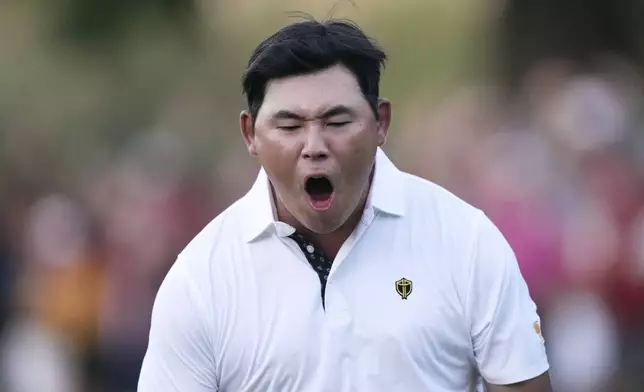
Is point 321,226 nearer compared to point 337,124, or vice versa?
point 337,124

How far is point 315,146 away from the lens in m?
3.21

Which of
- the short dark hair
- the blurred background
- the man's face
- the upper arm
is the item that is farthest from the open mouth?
the blurred background

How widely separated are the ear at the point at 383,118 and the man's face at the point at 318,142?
0.03 metres

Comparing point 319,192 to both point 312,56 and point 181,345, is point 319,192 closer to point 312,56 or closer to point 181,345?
point 312,56

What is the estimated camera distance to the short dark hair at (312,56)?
330 cm

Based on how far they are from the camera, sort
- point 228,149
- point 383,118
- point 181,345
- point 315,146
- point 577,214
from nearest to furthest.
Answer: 1. point 315,146
2. point 181,345
3. point 383,118
4. point 577,214
5. point 228,149

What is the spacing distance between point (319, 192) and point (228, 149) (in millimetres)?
5964

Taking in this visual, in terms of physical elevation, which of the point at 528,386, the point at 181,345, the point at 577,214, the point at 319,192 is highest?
the point at 319,192

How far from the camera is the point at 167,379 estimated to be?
334cm

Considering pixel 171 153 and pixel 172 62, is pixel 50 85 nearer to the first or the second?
pixel 172 62

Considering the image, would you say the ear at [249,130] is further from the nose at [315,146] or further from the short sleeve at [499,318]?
the short sleeve at [499,318]

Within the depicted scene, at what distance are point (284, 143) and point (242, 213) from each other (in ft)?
1.06

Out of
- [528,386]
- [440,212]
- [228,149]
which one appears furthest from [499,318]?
[228,149]

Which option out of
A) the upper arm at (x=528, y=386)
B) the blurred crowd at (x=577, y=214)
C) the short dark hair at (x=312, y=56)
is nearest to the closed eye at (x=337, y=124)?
the short dark hair at (x=312, y=56)
